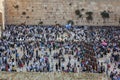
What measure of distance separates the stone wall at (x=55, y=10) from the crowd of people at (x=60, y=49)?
1445 millimetres

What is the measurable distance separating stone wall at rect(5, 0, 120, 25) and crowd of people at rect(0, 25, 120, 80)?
1445 millimetres

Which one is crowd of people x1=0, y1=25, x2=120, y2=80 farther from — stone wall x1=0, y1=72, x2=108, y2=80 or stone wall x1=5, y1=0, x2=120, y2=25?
stone wall x1=0, y1=72, x2=108, y2=80

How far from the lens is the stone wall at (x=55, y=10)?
52.6 metres

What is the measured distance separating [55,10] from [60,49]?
43.2 ft

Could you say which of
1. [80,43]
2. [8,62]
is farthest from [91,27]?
[8,62]

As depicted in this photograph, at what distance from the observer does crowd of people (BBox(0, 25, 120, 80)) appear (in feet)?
112

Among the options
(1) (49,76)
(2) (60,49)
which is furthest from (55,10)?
(1) (49,76)

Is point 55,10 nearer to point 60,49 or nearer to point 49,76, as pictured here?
point 60,49

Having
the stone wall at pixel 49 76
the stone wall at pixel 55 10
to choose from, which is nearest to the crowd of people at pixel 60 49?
the stone wall at pixel 55 10

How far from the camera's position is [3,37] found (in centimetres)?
4503

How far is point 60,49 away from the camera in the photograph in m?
40.5

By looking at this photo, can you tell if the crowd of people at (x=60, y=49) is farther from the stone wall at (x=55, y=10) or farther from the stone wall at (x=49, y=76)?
the stone wall at (x=49, y=76)

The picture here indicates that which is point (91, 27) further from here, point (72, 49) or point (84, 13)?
point (72, 49)

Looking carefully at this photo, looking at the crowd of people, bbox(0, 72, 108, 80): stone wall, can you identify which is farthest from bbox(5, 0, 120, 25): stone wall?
bbox(0, 72, 108, 80): stone wall
